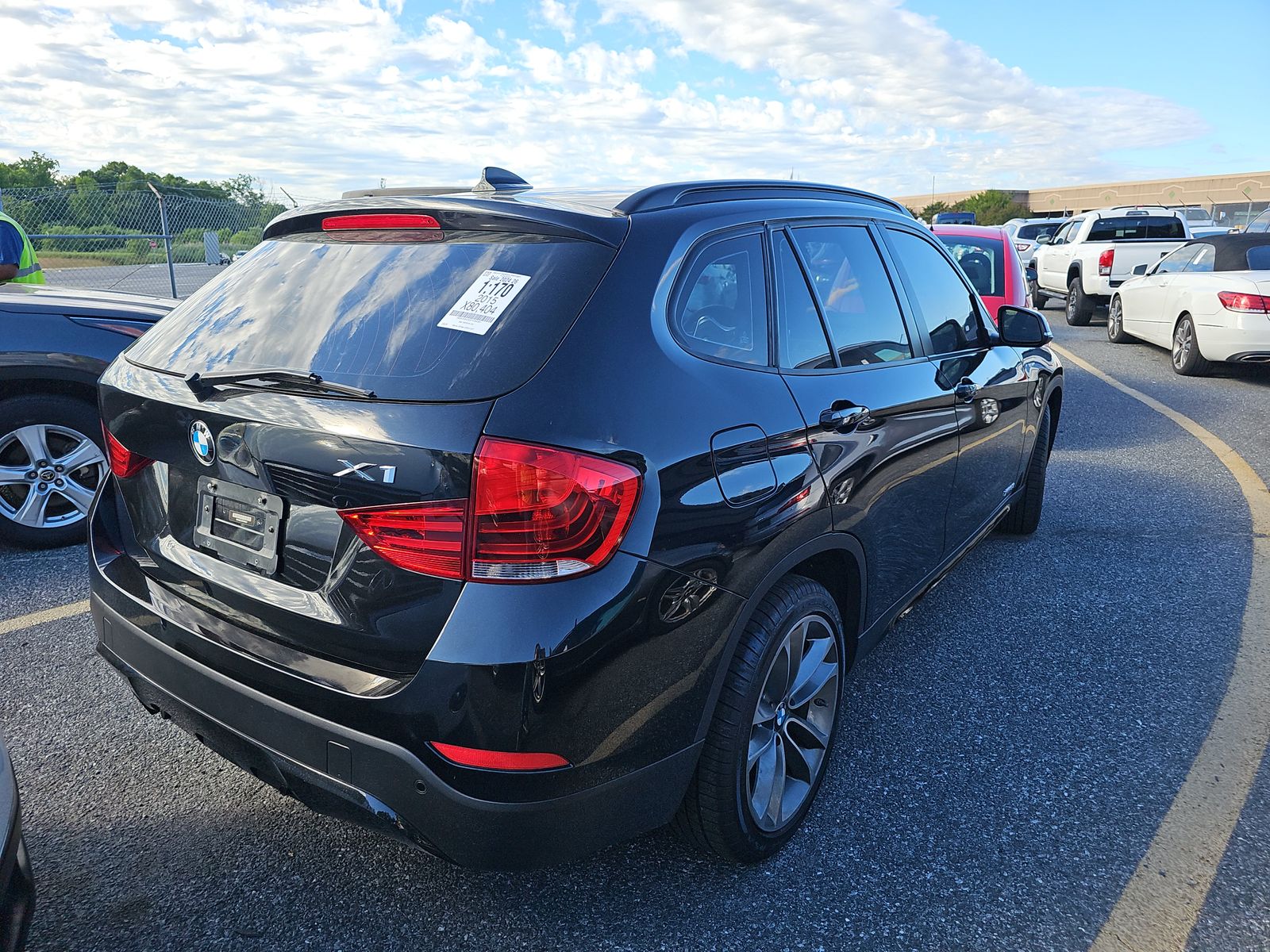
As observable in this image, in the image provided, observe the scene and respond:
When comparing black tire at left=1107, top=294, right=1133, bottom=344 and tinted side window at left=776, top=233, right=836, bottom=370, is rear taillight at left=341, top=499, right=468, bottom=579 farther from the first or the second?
black tire at left=1107, top=294, right=1133, bottom=344

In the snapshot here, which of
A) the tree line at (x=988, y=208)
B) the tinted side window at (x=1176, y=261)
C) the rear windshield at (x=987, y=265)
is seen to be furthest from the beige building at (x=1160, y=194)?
the rear windshield at (x=987, y=265)

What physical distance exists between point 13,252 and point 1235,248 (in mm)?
11915

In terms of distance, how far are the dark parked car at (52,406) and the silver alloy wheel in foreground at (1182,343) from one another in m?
10.7

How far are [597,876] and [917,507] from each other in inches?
63.4

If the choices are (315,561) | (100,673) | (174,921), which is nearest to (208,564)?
(315,561)

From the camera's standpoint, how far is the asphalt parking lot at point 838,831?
2363 millimetres

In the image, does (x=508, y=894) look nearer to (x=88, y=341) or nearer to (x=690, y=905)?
(x=690, y=905)

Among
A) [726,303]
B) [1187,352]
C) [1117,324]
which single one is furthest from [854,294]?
[1117,324]

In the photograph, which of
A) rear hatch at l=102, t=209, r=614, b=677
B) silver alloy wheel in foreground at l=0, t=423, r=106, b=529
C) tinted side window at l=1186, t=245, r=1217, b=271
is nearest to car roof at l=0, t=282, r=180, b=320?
silver alloy wheel in foreground at l=0, t=423, r=106, b=529

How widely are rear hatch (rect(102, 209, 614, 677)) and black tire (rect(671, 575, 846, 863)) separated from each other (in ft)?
2.58

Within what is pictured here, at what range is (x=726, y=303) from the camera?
2.53 meters

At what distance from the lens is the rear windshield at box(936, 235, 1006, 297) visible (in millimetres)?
7562

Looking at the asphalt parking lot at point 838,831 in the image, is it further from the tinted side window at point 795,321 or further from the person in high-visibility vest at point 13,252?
the person in high-visibility vest at point 13,252

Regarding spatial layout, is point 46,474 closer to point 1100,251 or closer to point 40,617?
point 40,617
